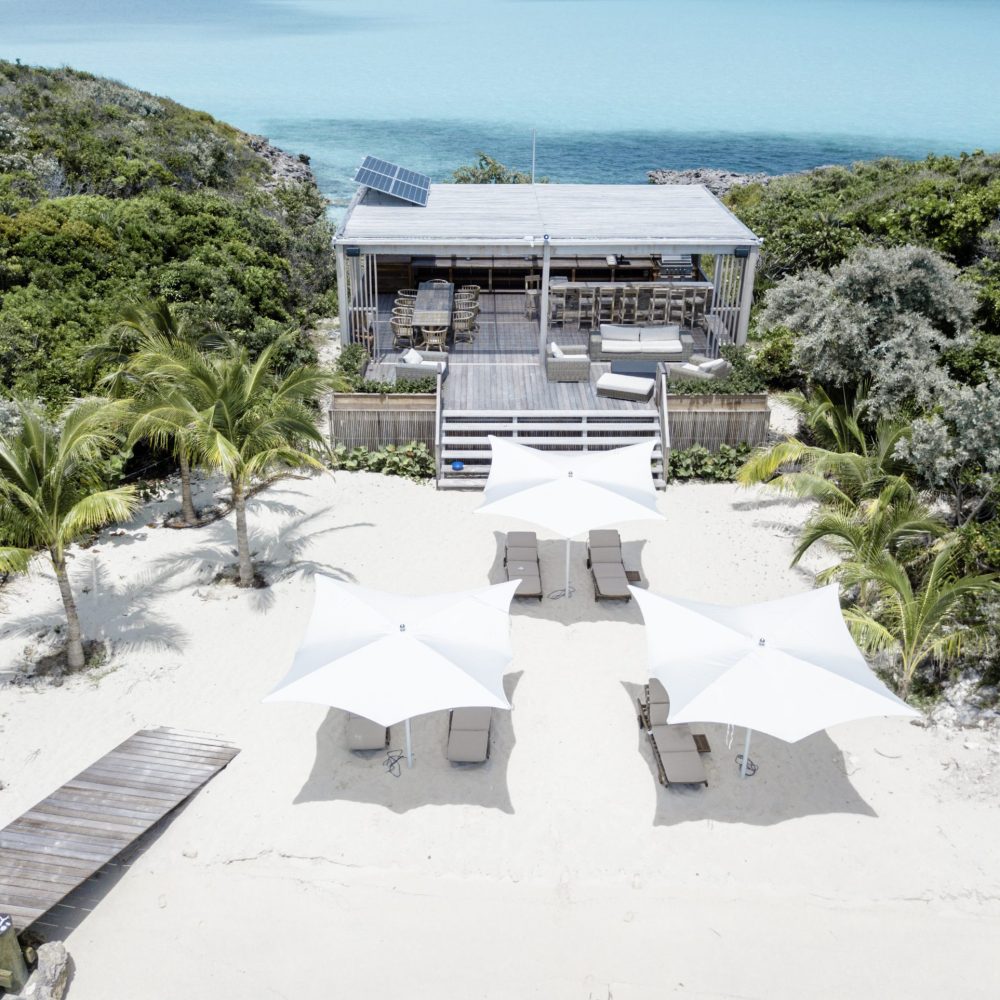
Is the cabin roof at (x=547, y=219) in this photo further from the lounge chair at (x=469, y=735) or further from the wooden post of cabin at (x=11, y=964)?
the wooden post of cabin at (x=11, y=964)

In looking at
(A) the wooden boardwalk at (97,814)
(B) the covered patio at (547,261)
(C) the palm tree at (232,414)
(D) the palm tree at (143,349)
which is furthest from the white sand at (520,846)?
(B) the covered patio at (547,261)

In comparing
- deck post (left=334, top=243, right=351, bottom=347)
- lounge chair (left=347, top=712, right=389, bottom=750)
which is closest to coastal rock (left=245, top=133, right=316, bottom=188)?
deck post (left=334, top=243, right=351, bottom=347)

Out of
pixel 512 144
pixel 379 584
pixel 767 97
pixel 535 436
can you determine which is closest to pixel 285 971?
pixel 379 584

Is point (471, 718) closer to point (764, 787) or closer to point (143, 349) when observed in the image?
point (764, 787)

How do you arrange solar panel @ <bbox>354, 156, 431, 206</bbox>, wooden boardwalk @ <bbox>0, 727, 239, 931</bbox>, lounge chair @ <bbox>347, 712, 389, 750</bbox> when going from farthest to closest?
solar panel @ <bbox>354, 156, 431, 206</bbox> → lounge chair @ <bbox>347, 712, 389, 750</bbox> → wooden boardwalk @ <bbox>0, 727, 239, 931</bbox>

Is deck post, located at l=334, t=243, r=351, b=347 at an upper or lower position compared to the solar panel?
lower

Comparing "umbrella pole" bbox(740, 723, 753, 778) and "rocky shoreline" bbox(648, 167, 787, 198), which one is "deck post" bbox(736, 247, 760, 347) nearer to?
Answer: "umbrella pole" bbox(740, 723, 753, 778)
